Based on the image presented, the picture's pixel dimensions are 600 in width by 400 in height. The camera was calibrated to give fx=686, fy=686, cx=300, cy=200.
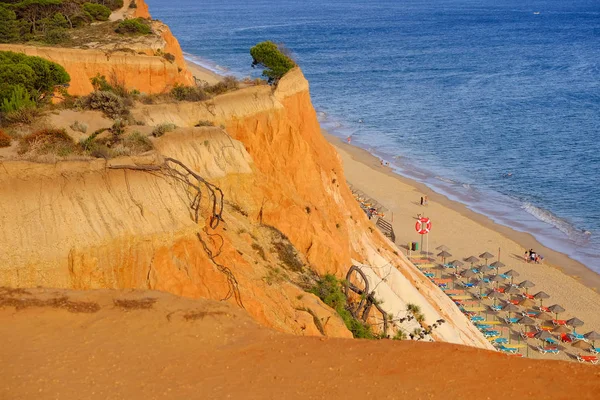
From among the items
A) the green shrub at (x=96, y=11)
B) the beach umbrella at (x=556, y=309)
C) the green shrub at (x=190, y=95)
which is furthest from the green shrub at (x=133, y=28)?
the beach umbrella at (x=556, y=309)

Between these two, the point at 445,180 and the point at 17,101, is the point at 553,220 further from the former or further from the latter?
the point at 17,101

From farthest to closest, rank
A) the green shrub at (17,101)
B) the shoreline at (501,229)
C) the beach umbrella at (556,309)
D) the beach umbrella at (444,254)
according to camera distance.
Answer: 1. the beach umbrella at (444,254)
2. the shoreline at (501,229)
3. the beach umbrella at (556,309)
4. the green shrub at (17,101)

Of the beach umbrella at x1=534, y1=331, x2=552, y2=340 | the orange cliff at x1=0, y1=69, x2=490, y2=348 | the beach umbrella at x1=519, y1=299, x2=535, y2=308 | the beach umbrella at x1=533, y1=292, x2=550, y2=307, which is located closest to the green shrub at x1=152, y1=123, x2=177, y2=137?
the orange cliff at x1=0, y1=69, x2=490, y2=348

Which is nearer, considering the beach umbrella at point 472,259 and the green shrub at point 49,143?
the green shrub at point 49,143

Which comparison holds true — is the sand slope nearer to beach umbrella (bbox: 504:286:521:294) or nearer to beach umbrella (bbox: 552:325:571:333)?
beach umbrella (bbox: 552:325:571:333)

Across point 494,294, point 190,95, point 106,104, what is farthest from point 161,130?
point 494,294

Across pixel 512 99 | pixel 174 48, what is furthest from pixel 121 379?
pixel 512 99

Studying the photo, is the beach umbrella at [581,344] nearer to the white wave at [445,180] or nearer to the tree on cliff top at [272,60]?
the tree on cliff top at [272,60]
